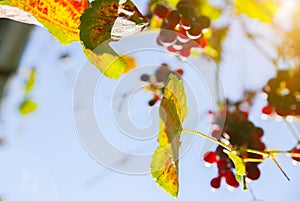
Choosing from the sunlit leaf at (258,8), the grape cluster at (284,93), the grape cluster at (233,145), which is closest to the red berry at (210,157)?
the grape cluster at (233,145)

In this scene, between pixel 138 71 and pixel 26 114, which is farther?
pixel 26 114

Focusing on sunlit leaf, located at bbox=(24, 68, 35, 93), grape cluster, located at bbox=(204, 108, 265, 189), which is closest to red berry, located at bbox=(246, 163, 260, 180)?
grape cluster, located at bbox=(204, 108, 265, 189)

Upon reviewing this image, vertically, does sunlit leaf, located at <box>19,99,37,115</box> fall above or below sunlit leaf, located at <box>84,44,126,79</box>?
below

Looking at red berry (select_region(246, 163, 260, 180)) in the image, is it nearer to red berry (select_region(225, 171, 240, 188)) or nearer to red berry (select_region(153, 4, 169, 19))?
red berry (select_region(225, 171, 240, 188))

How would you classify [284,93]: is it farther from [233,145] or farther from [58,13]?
[58,13]

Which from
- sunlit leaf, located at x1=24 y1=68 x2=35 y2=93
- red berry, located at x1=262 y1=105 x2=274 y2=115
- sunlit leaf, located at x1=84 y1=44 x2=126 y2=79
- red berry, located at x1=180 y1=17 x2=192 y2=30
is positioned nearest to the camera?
sunlit leaf, located at x1=84 y1=44 x2=126 y2=79

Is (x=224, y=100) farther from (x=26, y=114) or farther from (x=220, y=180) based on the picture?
(x=26, y=114)

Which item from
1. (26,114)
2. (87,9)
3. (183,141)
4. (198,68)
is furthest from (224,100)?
(26,114)

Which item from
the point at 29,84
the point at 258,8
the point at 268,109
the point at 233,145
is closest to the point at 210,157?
the point at 233,145
